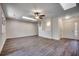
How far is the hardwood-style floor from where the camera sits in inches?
74.7

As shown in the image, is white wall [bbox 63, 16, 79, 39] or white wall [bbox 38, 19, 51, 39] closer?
white wall [bbox 63, 16, 79, 39]

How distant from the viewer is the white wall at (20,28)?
193 centimetres

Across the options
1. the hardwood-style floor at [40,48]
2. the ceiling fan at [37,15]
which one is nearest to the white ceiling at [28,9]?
the ceiling fan at [37,15]

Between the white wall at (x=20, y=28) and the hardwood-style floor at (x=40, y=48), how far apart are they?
0.45 feet

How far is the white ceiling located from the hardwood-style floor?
24.0 inches

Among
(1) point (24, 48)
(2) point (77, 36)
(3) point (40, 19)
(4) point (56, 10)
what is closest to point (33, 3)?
(3) point (40, 19)

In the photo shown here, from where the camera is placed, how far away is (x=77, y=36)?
6.23 feet

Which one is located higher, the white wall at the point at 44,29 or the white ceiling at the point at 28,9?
the white ceiling at the point at 28,9

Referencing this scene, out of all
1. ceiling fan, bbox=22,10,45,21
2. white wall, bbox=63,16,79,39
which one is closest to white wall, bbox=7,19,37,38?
ceiling fan, bbox=22,10,45,21

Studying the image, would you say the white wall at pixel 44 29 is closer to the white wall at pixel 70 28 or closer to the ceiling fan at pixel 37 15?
the ceiling fan at pixel 37 15

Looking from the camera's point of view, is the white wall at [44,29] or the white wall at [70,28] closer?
the white wall at [70,28]

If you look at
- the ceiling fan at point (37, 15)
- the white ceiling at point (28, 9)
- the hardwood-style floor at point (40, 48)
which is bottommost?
the hardwood-style floor at point (40, 48)

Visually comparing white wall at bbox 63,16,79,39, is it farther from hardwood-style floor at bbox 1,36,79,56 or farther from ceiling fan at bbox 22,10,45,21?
ceiling fan at bbox 22,10,45,21

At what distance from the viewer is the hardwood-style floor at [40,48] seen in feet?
6.22
